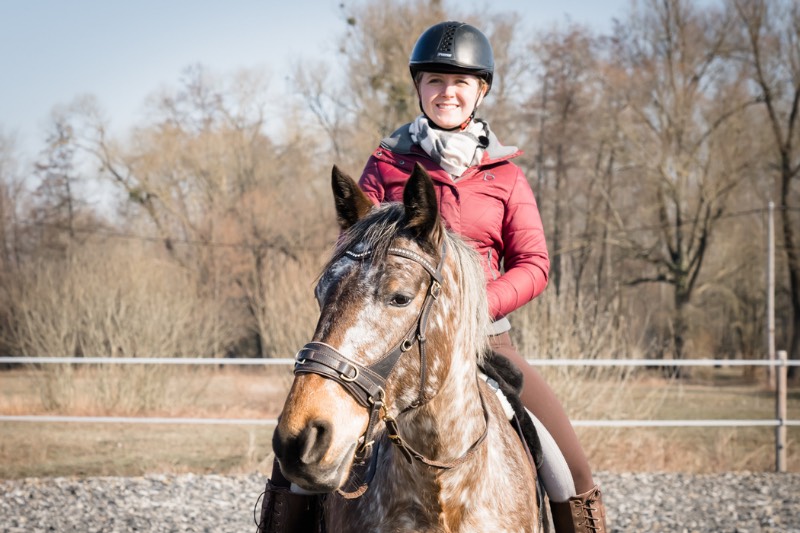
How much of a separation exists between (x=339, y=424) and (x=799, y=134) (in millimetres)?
26876

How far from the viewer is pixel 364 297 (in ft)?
6.48

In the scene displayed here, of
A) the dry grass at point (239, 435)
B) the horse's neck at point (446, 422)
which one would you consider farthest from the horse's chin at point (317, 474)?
the dry grass at point (239, 435)

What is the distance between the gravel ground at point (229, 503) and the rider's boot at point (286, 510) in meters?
4.27

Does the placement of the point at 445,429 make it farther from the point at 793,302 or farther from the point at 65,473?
the point at 793,302

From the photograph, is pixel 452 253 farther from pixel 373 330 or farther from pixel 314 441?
pixel 314 441

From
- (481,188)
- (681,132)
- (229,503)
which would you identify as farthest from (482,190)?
(681,132)

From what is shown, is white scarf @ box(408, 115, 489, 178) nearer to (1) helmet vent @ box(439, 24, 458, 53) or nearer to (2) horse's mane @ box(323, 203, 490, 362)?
(1) helmet vent @ box(439, 24, 458, 53)

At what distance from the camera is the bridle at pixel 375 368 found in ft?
6.13

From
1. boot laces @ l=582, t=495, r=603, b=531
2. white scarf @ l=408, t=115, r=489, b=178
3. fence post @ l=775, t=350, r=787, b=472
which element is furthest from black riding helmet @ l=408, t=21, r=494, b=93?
fence post @ l=775, t=350, r=787, b=472

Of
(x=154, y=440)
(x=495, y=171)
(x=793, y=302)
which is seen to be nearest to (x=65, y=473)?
(x=154, y=440)

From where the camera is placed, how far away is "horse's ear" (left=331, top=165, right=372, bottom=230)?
7.35 feet

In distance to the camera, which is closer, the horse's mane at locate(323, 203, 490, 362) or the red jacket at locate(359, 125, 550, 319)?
the horse's mane at locate(323, 203, 490, 362)

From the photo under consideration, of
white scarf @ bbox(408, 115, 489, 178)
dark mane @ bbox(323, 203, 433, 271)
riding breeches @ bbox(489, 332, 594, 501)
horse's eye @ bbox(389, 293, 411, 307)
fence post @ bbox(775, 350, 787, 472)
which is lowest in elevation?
fence post @ bbox(775, 350, 787, 472)

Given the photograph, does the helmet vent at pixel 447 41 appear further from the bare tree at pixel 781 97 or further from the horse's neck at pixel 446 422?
the bare tree at pixel 781 97
